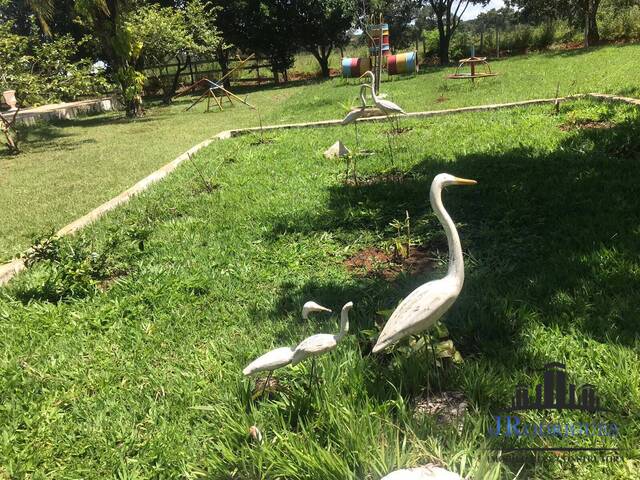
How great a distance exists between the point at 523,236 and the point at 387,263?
1161 millimetres

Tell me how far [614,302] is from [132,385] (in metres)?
2.88

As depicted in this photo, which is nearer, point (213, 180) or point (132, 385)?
point (132, 385)

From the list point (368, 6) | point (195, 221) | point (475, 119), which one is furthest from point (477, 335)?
point (368, 6)

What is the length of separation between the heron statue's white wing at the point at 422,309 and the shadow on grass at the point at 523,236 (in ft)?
2.43

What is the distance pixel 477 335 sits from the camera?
2.63m

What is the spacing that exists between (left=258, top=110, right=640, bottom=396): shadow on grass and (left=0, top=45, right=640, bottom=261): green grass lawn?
9.64ft

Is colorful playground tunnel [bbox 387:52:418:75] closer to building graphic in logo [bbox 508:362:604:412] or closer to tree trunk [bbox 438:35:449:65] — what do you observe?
tree trunk [bbox 438:35:449:65]

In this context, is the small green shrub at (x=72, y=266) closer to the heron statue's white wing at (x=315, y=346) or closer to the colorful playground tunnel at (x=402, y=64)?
the heron statue's white wing at (x=315, y=346)

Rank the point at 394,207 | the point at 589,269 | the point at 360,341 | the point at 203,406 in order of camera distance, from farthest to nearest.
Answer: the point at 394,207 < the point at 589,269 < the point at 360,341 < the point at 203,406

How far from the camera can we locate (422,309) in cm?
180

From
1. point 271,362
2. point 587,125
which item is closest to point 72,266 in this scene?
point 271,362

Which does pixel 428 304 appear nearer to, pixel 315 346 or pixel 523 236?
pixel 315 346

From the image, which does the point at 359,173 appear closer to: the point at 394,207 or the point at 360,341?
the point at 394,207

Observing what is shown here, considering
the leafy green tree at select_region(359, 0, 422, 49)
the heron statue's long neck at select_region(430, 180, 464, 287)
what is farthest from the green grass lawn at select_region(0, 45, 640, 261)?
the leafy green tree at select_region(359, 0, 422, 49)
